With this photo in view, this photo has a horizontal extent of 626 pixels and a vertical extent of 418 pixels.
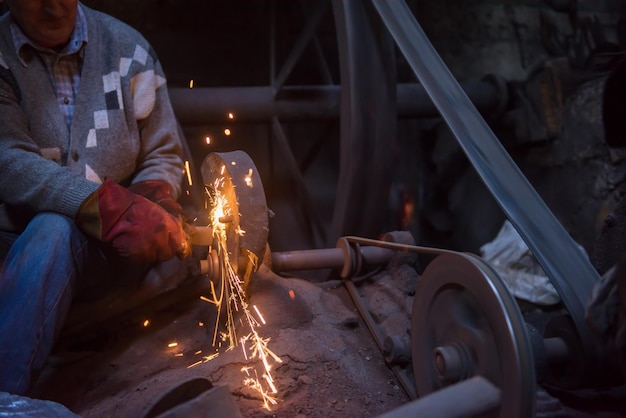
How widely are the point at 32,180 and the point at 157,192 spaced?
46 centimetres

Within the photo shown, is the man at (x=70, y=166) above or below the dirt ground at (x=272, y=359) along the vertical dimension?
above

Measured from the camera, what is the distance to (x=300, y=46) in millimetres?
3734

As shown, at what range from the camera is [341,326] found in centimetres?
215

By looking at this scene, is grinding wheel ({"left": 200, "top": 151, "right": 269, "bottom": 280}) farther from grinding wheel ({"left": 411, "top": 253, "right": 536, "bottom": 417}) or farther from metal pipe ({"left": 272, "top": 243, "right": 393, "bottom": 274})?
grinding wheel ({"left": 411, "top": 253, "right": 536, "bottom": 417})

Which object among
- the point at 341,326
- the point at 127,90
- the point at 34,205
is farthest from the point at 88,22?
the point at 341,326

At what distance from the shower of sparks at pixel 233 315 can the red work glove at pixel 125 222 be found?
0.25 metres

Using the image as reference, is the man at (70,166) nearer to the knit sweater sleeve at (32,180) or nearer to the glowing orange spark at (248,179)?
the knit sweater sleeve at (32,180)

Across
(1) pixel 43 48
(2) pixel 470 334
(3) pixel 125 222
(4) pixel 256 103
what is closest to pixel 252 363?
(3) pixel 125 222

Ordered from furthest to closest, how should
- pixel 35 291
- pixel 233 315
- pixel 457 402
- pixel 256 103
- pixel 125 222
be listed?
pixel 256 103 → pixel 233 315 → pixel 125 222 → pixel 35 291 → pixel 457 402

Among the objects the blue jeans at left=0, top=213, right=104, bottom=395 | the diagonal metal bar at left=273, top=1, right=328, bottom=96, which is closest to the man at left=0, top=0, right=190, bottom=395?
the blue jeans at left=0, top=213, right=104, bottom=395

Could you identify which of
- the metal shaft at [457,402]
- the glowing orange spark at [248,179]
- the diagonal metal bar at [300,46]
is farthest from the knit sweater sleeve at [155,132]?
the diagonal metal bar at [300,46]

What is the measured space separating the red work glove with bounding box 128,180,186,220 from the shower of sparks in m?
0.17

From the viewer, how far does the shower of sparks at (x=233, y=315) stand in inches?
69.1

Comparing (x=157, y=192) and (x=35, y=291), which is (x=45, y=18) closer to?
(x=157, y=192)
